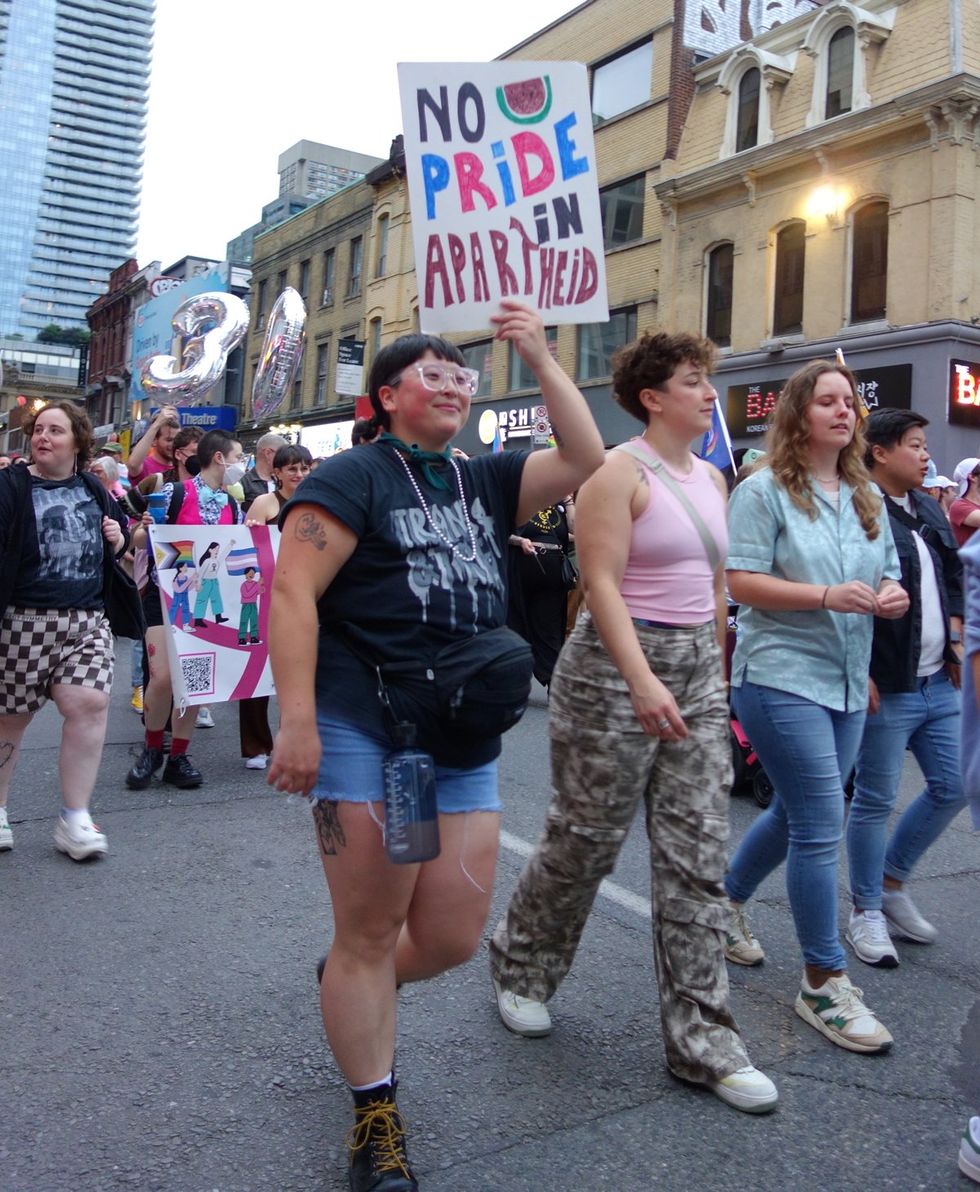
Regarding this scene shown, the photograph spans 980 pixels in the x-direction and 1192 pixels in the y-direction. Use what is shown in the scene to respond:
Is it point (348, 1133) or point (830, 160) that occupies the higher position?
point (830, 160)

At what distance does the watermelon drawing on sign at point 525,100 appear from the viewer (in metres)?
2.78

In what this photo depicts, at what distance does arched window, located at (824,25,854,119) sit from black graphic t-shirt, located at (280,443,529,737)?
18832 mm

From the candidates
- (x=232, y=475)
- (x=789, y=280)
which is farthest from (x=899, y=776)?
(x=789, y=280)

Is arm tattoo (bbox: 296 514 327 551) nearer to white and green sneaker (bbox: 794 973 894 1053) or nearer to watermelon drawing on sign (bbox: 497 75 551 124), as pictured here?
watermelon drawing on sign (bbox: 497 75 551 124)

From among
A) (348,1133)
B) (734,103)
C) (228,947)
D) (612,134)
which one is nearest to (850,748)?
(348,1133)

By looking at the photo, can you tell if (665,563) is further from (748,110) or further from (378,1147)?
(748,110)

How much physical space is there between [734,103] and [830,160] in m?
3.12

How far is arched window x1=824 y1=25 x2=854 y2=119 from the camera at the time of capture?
18.7m

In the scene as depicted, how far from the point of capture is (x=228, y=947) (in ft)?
12.4

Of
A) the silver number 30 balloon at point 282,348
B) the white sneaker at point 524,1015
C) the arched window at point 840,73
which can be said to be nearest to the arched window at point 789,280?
the arched window at point 840,73

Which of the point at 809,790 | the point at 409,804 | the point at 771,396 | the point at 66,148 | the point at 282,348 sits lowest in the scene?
the point at 809,790

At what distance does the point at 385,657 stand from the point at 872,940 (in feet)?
7.63

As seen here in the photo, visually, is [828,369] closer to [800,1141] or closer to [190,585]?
[800,1141]

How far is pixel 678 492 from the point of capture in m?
3.08
